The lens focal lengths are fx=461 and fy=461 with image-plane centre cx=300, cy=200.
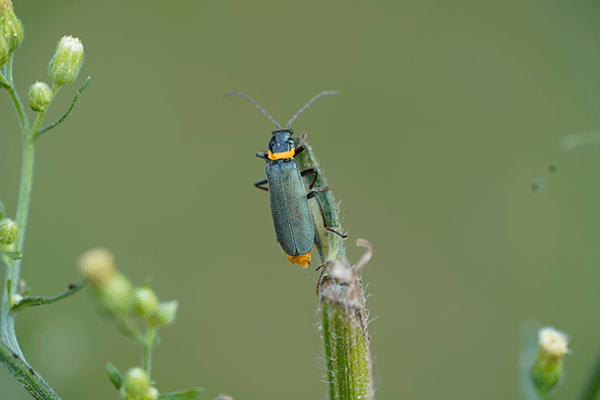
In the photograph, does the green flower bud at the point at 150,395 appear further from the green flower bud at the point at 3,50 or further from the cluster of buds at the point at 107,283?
the green flower bud at the point at 3,50

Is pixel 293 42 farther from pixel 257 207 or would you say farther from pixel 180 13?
pixel 257 207

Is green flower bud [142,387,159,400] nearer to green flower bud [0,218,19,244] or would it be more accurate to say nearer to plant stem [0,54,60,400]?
plant stem [0,54,60,400]

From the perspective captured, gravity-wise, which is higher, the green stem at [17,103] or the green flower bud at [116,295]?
the green stem at [17,103]

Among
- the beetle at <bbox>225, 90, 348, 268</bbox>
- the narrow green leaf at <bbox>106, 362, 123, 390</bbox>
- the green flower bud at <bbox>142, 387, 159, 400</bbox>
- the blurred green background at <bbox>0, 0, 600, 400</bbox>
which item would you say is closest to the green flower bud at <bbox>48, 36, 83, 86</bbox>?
the narrow green leaf at <bbox>106, 362, 123, 390</bbox>

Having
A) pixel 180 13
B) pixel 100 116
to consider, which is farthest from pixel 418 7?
pixel 100 116

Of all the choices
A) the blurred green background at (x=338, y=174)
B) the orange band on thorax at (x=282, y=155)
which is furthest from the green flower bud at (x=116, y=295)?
the blurred green background at (x=338, y=174)
